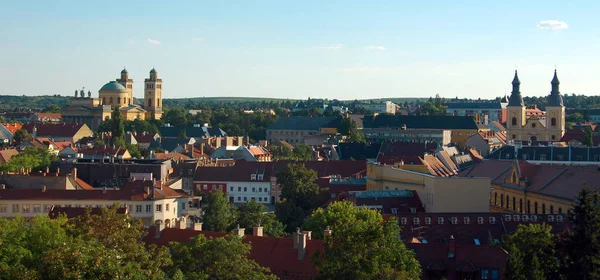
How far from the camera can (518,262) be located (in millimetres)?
33125

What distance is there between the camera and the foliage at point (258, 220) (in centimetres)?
5288

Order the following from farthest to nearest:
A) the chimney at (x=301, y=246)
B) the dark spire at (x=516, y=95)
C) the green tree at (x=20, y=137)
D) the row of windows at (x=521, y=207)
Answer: the dark spire at (x=516, y=95)
the green tree at (x=20, y=137)
the row of windows at (x=521, y=207)
the chimney at (x=301, y=246)

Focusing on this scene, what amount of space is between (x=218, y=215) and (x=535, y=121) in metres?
73.1

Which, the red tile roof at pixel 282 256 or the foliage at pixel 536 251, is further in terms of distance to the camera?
the red tile roof at pixel 282 256

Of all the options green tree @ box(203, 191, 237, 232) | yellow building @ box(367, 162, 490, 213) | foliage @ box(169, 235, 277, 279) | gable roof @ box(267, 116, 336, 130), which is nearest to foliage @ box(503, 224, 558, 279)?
foliage @ box(169, 235, 277, 279)

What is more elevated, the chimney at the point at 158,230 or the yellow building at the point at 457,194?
the yellow building at the point at 457,194

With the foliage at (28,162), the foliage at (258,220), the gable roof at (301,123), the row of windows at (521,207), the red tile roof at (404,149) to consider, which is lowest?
the foliage at (258,220)

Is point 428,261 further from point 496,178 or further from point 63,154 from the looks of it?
point 63,154

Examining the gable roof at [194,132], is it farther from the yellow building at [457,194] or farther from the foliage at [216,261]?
the foliage at [216,261]

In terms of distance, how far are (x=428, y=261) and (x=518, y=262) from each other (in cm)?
606

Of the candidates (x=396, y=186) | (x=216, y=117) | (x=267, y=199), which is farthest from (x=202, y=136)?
(x=396, y=186)

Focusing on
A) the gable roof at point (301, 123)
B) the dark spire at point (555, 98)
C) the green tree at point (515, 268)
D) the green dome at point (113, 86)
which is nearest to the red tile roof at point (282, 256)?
the green tree at point (515, 268)

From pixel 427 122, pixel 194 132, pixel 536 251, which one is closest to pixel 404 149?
pixel 427 122

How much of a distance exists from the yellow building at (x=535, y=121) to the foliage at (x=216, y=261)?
92.2 meters
